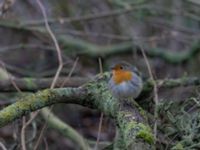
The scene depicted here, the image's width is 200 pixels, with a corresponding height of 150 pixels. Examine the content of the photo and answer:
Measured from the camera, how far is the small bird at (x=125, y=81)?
116 inches

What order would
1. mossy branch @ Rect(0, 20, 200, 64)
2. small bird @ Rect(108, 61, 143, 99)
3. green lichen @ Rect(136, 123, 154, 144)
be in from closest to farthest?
green lichen @ Rect(136, 123, 154, 144) → small bird @ Rect(108, 61, 143, 99) → mossy branch @ Rect(0, 20, 200, 64)

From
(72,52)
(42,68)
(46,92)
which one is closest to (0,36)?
(42,68)

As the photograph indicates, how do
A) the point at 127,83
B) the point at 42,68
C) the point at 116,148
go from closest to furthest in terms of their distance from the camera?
the point at 116,148
the point at 127,83
the point at 42,68

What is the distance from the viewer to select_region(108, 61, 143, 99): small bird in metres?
2.96

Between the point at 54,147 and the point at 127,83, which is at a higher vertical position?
the point at 54,147

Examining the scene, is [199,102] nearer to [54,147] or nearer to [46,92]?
[46,92]

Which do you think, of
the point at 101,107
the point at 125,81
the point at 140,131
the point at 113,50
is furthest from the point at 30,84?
the point at 113,50

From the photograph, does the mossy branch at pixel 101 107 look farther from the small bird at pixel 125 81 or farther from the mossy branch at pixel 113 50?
the mossy branch at pixel 113 50

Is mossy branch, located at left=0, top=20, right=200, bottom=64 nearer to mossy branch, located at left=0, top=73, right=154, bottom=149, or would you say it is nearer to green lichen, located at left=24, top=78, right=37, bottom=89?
green lichen, located at left=24, top=78, right=37, bottom=89

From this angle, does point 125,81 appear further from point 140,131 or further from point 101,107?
point 140,131

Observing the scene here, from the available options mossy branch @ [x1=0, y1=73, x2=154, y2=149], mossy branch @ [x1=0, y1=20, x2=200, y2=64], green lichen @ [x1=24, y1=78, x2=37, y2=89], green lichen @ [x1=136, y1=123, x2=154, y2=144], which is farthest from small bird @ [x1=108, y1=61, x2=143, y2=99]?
mossy branch @ [x1=0, y1=20, x2=200, y2=64]

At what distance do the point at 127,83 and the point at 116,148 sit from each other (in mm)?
881

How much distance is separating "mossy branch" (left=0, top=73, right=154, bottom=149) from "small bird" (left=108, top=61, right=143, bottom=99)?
0.85 feet

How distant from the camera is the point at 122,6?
5.71m
